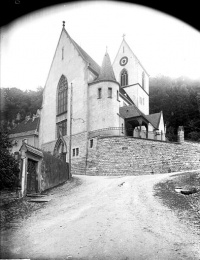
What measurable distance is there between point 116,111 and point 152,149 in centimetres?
584

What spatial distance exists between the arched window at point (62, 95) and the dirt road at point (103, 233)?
19274 mm

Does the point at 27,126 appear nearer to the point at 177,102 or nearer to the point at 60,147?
the point at 60,147

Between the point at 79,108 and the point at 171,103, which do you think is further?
the point at 171,103

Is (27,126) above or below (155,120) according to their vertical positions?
below

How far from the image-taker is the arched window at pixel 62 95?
30.4 metres

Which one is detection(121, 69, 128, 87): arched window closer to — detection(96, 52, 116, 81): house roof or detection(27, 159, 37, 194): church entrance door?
detection(96, 52, 116, 81): house roof

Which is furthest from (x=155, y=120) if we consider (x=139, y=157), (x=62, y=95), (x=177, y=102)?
(x=139, y=157)

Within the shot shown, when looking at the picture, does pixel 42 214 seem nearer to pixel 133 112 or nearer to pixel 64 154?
pixel 64 154

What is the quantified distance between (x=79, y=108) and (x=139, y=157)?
8.14m

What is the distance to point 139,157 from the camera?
955 inches

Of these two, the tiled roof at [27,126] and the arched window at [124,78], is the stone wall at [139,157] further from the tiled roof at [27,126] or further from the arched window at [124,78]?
the arched window at [124,78]

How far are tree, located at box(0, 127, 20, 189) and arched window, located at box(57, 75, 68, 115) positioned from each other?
59.4 feet

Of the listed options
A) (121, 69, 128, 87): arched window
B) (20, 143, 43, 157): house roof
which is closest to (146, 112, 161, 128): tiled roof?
(121, 69, 128, 87): arched window

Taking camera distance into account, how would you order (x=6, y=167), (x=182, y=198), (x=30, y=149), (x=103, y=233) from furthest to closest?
(x=30, y=149) < (x=182, y=198) < (x=6, y=167) < (x=103, y=233)
